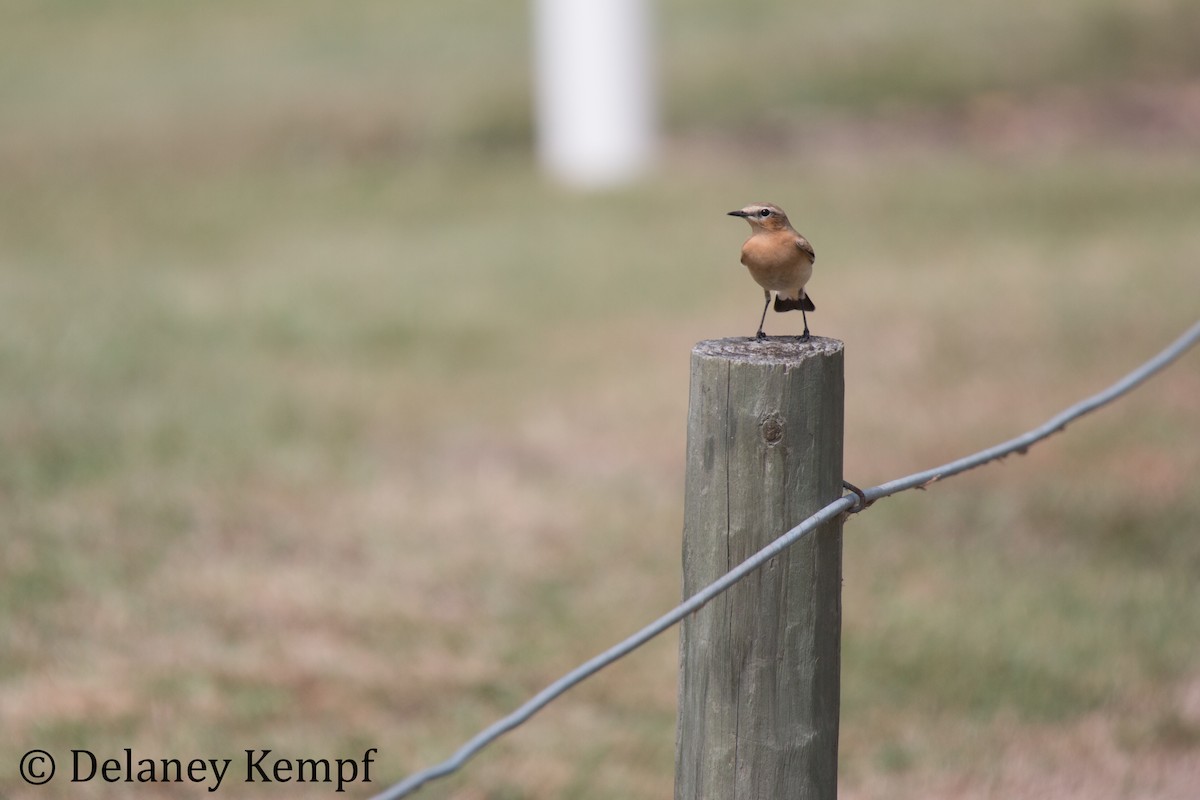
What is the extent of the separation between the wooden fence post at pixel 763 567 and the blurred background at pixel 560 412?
5.24ft

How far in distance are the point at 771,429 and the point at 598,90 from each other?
10.4m

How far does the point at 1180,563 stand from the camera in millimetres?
5551

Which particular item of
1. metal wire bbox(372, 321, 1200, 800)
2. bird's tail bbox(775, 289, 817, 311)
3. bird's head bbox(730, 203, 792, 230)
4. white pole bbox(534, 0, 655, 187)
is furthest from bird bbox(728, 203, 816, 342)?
white pole bbox(534, 0, 655, 187)

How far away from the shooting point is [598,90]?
41.4 ft

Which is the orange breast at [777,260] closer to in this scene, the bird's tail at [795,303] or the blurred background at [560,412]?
the bird's tail at [795,303]

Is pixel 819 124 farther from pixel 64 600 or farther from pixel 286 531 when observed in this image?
pixel 64 600

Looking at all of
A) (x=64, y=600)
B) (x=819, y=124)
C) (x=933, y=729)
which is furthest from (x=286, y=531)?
(x=819, y=124)

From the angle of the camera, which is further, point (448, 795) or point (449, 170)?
point (449, 170)

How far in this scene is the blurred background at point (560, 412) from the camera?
4586mm

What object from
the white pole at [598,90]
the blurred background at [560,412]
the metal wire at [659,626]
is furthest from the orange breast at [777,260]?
the white pole at [598,90]

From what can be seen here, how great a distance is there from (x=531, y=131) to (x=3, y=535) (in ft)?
31.7

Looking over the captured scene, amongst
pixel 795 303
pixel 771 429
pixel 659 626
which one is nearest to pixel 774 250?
pixel 795 303

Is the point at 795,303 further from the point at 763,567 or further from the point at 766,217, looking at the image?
the point at 763,567

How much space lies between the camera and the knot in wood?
101 inches
